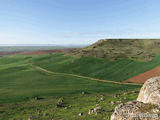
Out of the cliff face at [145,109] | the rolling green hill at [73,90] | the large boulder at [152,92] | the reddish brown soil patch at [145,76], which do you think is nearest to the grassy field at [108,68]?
the rolling green hill at [73,90]

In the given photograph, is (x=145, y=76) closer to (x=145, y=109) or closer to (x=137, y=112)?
(x=145, y=109)

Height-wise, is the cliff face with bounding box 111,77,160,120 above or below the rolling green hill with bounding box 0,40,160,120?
above

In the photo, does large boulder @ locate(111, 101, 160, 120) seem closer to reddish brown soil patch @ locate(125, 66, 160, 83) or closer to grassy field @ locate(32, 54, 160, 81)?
reddish brown soil patch @ locate(125, 66, 160, 83)

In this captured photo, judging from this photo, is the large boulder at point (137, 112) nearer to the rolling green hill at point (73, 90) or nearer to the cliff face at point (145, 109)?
the cliff face at point (145, 109)

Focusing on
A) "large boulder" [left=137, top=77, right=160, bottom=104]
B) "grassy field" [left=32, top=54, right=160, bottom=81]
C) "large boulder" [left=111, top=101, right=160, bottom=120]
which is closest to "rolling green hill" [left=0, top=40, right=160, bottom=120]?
"grassy field" [left=32, top=54, right=160, bottom=81]

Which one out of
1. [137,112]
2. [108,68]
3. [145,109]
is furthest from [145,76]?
[137,112]

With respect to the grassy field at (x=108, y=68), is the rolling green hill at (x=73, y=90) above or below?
below

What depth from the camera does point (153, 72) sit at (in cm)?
7112

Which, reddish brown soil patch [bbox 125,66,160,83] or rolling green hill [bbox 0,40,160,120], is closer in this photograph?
rolling green hill [bbox 0,40,160,120]

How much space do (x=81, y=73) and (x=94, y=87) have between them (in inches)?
1029

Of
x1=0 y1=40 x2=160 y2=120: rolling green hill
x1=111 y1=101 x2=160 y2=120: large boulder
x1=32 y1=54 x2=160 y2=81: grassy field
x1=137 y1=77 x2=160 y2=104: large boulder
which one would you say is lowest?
x1=0 y1=40 x2=160 y2=120: rolling green hill

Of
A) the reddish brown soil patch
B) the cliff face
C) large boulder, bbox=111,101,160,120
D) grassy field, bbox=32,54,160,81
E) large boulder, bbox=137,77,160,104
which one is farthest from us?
grassy field, bbox=32,54,160,81

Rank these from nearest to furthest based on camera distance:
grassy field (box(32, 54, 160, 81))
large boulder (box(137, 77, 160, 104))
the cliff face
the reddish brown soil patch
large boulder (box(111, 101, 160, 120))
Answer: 1. large boulder (box(111, 101, 160, 120))
2. the cliff face
3. large boulder (box(137, 77, 160, 104))
4. the reddish brown soil patch
5. grassy field (box(32, 54, 160, 81))

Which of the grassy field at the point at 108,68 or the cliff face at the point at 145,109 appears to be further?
the grassy field at the point at 108,68
